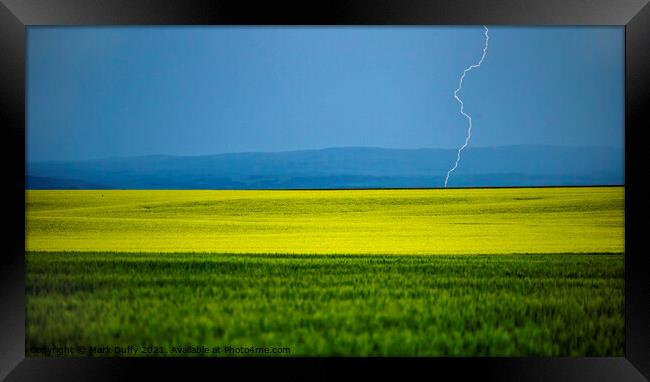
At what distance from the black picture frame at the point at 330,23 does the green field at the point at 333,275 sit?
82 mm

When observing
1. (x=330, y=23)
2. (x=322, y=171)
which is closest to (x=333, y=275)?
(x=322, y=171)

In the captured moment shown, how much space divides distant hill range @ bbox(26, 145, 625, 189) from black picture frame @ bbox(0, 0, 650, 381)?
34cm

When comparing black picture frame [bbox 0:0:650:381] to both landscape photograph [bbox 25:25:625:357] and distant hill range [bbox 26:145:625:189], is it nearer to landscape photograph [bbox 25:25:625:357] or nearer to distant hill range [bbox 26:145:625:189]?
landscape photograph [bbox 25:25:625:357]

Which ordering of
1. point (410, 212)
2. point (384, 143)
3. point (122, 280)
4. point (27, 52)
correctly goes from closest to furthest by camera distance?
point (27, 52), point (122, 280), point (384, 143), point (410, 212)

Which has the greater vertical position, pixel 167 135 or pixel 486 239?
pixel 167 135

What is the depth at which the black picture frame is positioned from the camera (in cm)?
257

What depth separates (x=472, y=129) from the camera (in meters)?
3.12

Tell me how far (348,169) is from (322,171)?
18cm

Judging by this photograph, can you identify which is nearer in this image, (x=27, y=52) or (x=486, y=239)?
(x=27, y=52)

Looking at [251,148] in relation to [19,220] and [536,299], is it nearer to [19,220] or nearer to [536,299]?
[19,220]

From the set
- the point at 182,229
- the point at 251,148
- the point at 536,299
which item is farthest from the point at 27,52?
the point at 536,299

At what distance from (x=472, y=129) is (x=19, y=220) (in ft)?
8.43

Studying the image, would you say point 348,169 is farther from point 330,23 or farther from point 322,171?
point 330,23

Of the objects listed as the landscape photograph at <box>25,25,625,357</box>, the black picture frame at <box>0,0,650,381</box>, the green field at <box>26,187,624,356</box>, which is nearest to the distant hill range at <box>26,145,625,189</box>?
the landscape photograph at <box>25,25,625,357</box>
